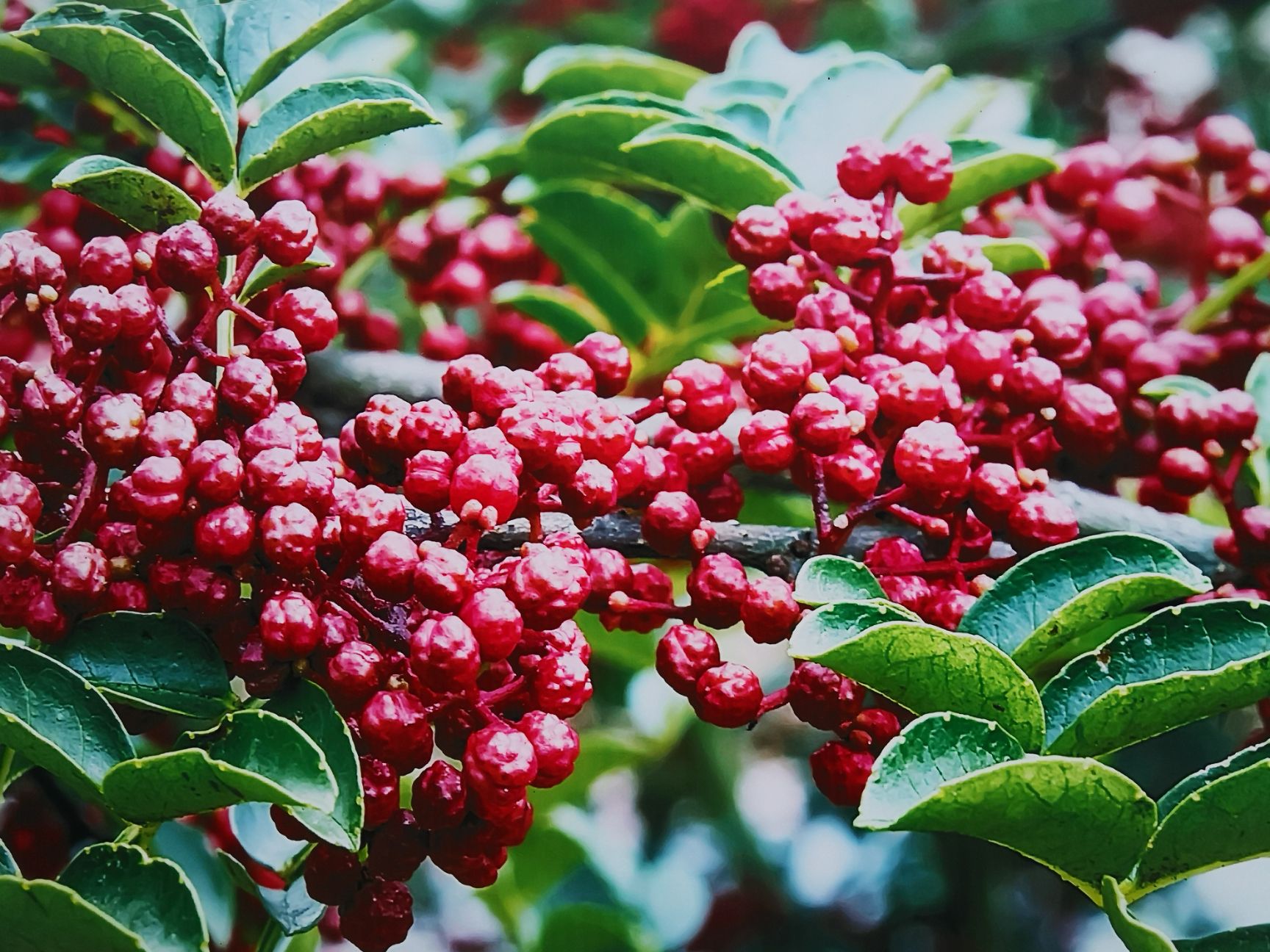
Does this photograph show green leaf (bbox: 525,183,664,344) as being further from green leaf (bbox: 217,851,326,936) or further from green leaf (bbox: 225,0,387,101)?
green leaf (bbox: 217,851,326,936)

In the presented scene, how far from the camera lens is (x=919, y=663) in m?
0.82

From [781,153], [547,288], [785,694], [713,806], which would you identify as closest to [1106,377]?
[781,153]

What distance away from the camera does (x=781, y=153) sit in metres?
1.30

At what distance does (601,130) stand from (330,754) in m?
0.72

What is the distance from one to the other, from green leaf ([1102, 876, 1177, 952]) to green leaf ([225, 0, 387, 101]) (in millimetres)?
936

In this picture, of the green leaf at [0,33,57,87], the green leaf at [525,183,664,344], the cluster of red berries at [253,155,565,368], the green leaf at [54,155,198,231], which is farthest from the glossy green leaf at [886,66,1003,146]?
the green leaf at [0,33,57,87]

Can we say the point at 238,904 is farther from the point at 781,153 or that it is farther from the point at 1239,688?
the point at 1239,688

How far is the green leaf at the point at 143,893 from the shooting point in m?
0.78

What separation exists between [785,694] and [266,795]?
1.32 feet

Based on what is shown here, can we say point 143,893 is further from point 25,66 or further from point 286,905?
point 25,66

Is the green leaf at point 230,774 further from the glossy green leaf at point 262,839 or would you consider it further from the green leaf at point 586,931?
the green leaf at point 586,931

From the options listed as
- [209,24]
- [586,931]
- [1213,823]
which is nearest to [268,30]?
[209,24]

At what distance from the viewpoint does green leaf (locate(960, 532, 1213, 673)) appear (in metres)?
0.89

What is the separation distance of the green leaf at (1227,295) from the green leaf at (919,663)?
703mm
